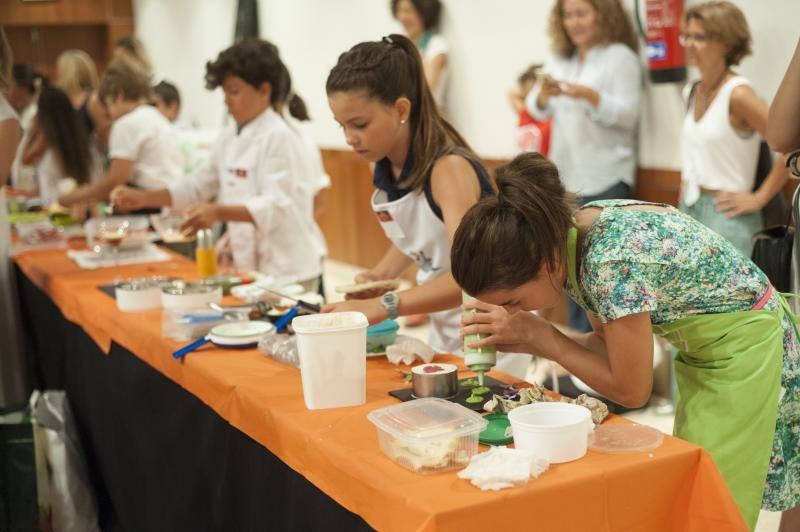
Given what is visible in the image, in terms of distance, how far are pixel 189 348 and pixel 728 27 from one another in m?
2.43

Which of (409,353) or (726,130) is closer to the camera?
(409,353)

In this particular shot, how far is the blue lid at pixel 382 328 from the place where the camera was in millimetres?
2242

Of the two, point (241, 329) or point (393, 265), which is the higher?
point (393, 265)

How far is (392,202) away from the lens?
237cm

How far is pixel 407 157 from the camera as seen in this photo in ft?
7.61

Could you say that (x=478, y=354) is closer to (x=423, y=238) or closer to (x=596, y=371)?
(x=596, y=371)

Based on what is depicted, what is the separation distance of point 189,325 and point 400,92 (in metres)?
0.79

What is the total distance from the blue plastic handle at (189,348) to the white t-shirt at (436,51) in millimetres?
3681

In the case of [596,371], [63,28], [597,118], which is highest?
[63,28]

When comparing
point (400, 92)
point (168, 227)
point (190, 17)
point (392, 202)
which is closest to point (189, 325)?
point (392, 202)

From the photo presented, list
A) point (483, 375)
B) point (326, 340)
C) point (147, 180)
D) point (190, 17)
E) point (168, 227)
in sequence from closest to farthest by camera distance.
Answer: point (326, 340) < point (483, 375) < point (168, 227) < point (147, 180) < point (190, 17)

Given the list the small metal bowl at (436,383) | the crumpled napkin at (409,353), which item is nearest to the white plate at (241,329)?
the crumpled napkin at (409,353)

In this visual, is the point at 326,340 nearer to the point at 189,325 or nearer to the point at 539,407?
the point at 539,407

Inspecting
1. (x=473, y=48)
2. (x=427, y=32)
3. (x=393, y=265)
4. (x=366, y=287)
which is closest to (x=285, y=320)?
(x=366, y=287)
